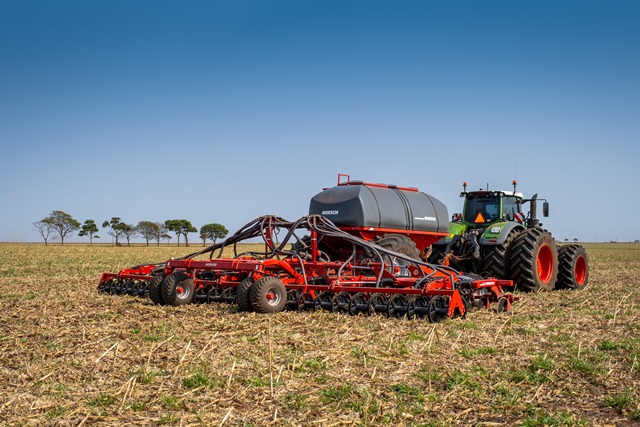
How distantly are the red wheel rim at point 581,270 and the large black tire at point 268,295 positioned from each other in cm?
924

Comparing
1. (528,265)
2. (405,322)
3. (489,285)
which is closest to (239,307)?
(405,322)

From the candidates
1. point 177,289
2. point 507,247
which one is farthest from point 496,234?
point 177,289

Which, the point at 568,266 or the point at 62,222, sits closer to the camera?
the point at 568,266

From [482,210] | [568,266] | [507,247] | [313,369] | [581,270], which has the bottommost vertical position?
[313,369]

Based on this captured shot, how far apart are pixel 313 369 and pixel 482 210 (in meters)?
10.2

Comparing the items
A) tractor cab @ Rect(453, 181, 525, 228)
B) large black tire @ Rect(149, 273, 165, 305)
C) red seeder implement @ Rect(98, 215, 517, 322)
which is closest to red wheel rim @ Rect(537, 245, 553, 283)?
tractor cab @ Rect(453, 181, 525, 228)

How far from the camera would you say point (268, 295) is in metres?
9.38

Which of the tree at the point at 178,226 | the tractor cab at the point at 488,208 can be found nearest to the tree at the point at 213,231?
the tree at the point at 178,226

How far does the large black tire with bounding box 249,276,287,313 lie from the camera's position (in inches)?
364

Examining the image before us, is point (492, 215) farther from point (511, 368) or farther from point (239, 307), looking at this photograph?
point (511, 368)

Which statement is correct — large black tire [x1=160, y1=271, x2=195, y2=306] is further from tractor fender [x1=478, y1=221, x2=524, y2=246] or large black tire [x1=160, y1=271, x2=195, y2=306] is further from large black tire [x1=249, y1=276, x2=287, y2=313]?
tractor fender [x1=478, y1=221, x2=524, y2=246]

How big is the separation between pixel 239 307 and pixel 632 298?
8.02 metres

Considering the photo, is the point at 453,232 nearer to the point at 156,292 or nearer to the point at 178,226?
the point at 156,292

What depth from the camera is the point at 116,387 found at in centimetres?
540
